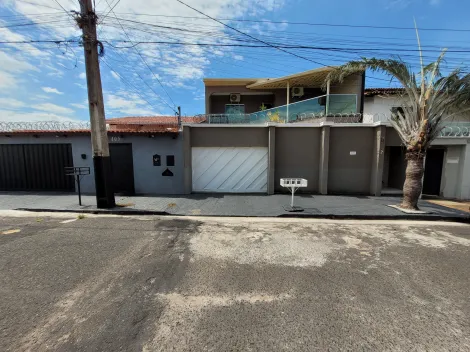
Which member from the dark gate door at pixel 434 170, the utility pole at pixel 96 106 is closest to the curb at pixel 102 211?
the utility pole at pixel 96 106

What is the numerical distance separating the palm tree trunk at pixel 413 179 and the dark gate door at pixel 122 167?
10.8 m

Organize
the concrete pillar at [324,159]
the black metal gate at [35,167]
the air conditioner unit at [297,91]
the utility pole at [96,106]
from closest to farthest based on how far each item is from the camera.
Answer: the utility pole at [96,106] < the concrete pillar at [324,159] < the black metal gate at [35,167] < the air conditioner unit at [297,91]

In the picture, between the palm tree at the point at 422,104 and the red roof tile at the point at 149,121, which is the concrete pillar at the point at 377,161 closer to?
the palm tree at the point at 422,104

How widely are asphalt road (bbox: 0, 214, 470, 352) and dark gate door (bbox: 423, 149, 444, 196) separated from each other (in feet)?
22.0

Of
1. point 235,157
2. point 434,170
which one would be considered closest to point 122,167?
point 235,157

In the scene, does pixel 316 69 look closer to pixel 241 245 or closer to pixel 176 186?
pixel 176 186

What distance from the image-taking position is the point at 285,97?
1491 centimetres

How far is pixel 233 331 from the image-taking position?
7.53 ft

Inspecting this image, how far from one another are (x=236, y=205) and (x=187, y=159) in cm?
333

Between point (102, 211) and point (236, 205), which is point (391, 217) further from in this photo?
point (102, 211)

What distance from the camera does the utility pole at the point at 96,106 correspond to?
22.7ft

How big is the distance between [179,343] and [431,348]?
7.89 feet

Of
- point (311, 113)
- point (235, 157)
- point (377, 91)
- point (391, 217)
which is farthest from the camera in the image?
point (377, 91)

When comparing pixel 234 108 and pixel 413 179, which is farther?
pixel 234 108
